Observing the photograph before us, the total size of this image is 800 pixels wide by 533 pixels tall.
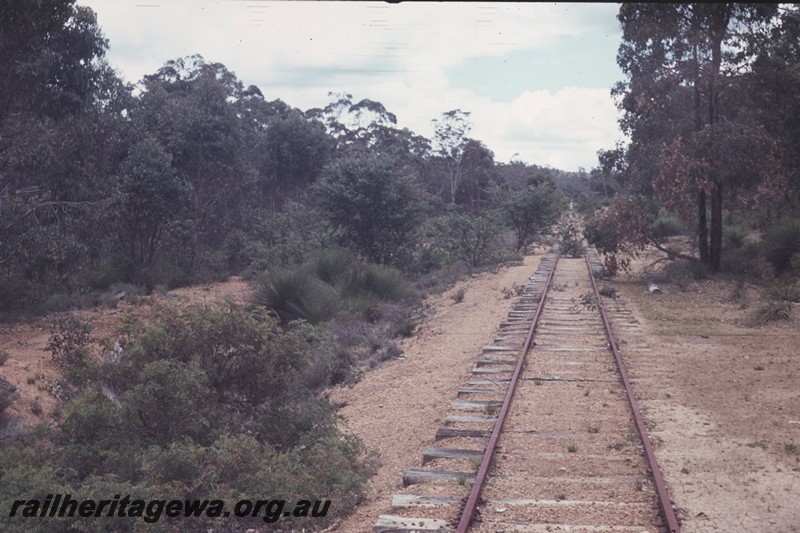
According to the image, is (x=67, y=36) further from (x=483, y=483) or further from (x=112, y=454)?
(x=483, y=483)

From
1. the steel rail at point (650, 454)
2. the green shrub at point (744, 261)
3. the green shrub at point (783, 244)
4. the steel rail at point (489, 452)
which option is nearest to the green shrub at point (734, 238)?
the green shrub at point (744, 261)

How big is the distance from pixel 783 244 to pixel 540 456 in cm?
1678

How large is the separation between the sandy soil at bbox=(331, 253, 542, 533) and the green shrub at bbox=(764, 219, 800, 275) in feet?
25.6

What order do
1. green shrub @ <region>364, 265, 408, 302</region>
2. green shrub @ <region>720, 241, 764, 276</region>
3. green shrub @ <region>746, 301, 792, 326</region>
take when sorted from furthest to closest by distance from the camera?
1. green shrub @ <region>720, 241, 764, 276</region>
2. green shrub @ <region>364, 265, 408, 302</region>
3. green shrub @ <region>746, 301, 792, 326</region>

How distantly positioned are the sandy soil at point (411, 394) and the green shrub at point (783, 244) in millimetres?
7808

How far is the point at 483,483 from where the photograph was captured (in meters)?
7.07

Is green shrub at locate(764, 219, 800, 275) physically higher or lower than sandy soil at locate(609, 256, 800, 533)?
higher

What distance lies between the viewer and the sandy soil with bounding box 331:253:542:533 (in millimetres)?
7961

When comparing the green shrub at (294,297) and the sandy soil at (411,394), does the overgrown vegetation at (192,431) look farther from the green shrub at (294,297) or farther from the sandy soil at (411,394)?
the green shrub at (294,297)

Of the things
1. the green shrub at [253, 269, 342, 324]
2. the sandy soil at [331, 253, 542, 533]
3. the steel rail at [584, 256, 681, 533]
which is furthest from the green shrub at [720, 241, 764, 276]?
the green shrub at [253, 269, 342, 324]

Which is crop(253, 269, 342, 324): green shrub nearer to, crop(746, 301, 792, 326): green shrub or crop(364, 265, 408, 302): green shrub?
crop(364, 265, 408, 302): green shrub

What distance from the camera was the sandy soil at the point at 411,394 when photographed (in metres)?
7.96

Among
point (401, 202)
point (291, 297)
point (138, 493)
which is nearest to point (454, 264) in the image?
point (401, 202)

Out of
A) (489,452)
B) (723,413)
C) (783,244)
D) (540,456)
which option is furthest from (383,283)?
(489,452)
